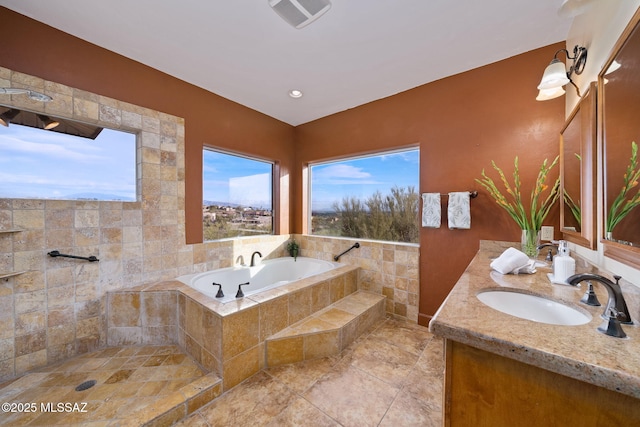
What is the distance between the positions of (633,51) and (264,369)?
2.65m

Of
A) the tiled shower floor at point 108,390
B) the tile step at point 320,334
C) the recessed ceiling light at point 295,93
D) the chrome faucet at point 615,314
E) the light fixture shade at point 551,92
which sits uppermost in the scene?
the recessed ceiling light at point 295,93

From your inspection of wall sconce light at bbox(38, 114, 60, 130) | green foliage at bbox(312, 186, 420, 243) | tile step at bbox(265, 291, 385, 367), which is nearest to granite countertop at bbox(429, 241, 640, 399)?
tile step at bbox(265, 291, 385, 367)

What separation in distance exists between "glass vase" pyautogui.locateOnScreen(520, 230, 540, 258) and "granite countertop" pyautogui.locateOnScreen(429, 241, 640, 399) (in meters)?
0.80

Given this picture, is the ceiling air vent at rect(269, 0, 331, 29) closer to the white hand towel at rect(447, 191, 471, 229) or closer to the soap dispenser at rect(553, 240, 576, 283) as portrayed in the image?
the white hand towel at rect(447, 191, 471, 229)

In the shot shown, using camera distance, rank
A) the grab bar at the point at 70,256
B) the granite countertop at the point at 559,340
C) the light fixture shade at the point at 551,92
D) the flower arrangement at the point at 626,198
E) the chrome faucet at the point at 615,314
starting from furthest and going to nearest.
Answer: the grab bar at the point at 70,256, the light fixture shade at the point at 551,92, the flower arrangement at the point at 626,198, the chrome faucet at the point at 615,314, the granite countertop at the point at 559,340

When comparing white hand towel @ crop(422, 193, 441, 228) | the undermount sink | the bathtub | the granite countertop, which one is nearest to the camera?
the granite countertop

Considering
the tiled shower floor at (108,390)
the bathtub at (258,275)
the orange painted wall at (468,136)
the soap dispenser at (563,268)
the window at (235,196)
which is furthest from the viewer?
the window at (235,196)

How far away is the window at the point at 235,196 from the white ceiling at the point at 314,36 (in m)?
0.94

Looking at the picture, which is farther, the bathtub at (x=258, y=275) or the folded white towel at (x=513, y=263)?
the bathtub at (x=258, y=275)

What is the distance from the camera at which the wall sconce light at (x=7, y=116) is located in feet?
5.59

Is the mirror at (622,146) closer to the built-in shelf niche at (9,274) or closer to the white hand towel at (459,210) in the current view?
the white hand towel at (459,210)

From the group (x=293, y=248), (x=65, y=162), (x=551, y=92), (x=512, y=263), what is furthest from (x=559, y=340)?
(x=65, y=162)

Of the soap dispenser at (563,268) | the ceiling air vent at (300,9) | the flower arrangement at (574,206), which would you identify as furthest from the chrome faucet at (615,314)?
the ceiling air vent at (300,9)

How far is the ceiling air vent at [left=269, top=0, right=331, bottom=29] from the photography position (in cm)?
155
